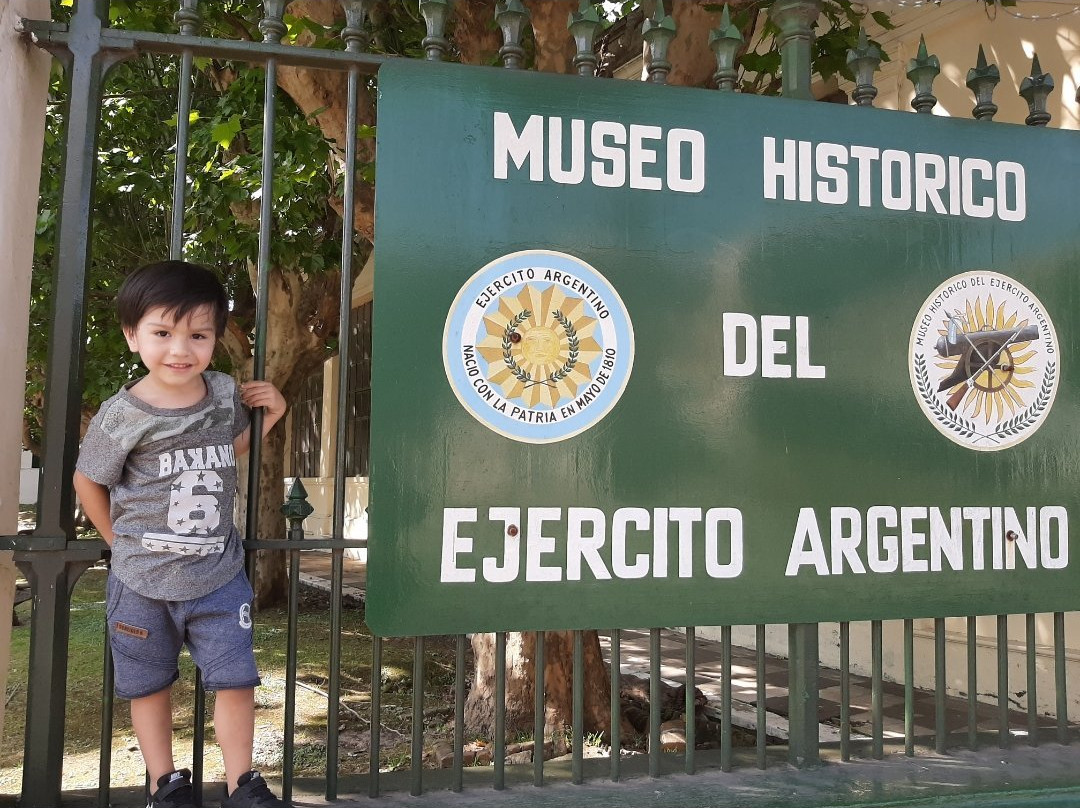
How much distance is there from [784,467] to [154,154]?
6.32 metres

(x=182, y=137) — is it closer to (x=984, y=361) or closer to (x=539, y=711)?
(x=539, y=711)

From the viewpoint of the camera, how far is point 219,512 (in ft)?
6.91

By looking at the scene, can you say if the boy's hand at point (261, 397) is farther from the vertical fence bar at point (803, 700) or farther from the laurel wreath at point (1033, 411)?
the laurel wreath at point (1033, 411)

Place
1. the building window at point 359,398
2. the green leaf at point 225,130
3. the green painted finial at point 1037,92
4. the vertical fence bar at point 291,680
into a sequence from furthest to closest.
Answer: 1. the building window at point 359,398
2. the green leaf at point 225,130
3. the green painted finial at point 1037,92
4. the vertical fence bar at point 291,680

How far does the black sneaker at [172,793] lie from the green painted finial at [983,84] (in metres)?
2.95

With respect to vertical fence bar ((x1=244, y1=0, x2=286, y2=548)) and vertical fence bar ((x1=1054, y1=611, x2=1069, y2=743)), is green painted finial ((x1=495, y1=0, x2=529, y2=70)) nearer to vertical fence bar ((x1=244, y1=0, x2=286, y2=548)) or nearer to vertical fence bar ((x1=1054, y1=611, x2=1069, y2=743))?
vertical fence bar ((x1=244, y1=0, x2=286, y2=548))

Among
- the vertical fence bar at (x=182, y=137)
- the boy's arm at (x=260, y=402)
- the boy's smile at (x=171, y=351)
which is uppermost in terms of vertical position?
the vertical fence bar at (x=182, y=137)

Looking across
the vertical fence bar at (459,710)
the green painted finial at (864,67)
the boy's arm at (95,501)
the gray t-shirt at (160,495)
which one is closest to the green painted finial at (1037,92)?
the green painted finial at (864,67)

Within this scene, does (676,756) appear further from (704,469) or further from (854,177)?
(854,177)

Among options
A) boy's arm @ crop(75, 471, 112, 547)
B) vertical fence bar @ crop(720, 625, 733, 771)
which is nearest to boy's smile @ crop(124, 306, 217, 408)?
boy's arm @ crop(75, 471, 112, 547)

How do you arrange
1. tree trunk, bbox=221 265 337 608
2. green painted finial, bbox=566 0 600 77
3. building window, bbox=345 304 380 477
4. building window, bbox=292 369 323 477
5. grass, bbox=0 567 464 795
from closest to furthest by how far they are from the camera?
1. green painted finial, bbox=566 0 600 77
2. grass, bbox=0 567 464 795
3. tree trunk, bbox=221 265 337 608
4. building window, bbox=345 304 380 477
5. building window, bbox=292 369 323 477

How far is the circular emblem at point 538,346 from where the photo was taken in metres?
2.30

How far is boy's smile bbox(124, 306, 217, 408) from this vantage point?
6.78 ft

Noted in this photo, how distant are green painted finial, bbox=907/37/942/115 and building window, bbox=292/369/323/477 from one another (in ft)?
44.8
